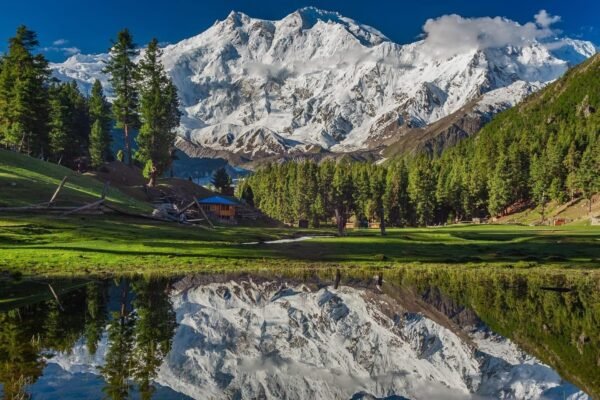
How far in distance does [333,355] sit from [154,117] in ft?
272

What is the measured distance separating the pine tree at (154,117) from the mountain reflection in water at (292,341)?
6768 centimetres

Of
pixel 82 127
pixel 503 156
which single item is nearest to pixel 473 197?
pixel 503 156

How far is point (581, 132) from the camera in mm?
163125

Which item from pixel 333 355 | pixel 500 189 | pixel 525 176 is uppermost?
pixel 525 176

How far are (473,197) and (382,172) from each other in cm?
3178

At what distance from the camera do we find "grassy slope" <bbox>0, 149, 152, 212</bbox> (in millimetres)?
52750

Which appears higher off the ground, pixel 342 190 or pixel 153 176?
pixel 342 190

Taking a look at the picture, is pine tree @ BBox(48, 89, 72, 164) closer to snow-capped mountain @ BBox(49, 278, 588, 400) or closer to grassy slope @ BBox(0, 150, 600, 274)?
grassy slope @ BBox(0, 150, 600, 274)

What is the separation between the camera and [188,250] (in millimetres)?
42906

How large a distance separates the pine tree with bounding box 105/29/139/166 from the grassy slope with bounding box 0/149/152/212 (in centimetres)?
2192

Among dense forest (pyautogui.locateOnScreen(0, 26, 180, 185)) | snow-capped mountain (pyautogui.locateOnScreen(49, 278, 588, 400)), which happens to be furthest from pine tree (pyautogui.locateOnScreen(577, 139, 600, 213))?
snow-capped mountain (pyautogui.locateOnScreen(49, 278, 588, 400))

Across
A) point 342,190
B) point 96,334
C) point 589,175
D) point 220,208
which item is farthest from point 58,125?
point 589,175

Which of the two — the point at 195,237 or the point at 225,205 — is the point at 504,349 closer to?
the point at 195,237

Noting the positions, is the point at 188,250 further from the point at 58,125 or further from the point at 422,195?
the point at 422,195
